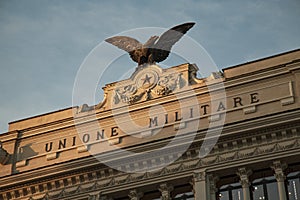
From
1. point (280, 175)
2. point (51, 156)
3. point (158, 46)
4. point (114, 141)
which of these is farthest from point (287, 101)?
point (51, 156)

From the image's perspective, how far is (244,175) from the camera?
119 ft

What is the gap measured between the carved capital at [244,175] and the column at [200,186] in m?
1.54

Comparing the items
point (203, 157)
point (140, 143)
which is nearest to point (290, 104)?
point (203, 157)

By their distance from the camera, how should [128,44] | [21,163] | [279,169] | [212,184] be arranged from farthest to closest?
[128,44]
[21,163]
[212,184]
[279,169]

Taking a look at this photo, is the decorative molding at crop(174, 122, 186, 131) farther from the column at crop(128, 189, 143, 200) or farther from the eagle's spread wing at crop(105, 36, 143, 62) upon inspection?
the eagle's spread wing at crop(105, 36, 143, 62)

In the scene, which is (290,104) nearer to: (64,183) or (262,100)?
(262,100)

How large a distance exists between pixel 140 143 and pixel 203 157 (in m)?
3.45

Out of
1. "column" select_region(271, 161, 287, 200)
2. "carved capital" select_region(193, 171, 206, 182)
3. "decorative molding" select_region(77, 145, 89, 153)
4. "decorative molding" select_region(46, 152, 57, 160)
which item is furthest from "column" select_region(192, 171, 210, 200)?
"decorative molding" select_region(46, 152, 57, 160)

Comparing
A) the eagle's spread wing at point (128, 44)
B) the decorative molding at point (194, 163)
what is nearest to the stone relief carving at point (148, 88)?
the eagle's spread wing at point (128, 44)

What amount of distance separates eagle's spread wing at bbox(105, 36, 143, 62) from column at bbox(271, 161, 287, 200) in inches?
420

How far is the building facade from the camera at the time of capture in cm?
3644

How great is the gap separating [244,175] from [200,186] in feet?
6.62

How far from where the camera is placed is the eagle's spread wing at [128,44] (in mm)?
43156

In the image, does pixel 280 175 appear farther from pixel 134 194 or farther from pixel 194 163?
pixel 134 194
